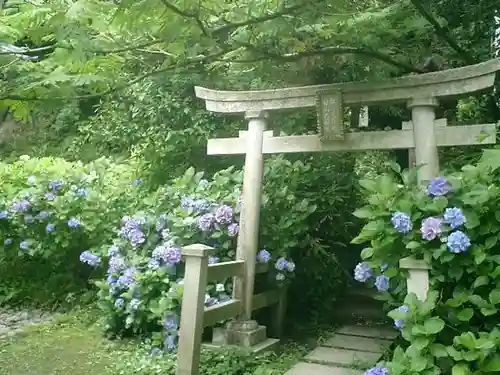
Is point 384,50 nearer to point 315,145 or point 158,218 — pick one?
point 315,145

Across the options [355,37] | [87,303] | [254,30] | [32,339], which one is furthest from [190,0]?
[87,303]

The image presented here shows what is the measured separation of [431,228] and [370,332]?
222cm

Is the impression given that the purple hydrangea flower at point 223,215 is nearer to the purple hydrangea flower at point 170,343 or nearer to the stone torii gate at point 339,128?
the stone torii gate at point 339,128

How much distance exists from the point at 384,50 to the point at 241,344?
2.29m

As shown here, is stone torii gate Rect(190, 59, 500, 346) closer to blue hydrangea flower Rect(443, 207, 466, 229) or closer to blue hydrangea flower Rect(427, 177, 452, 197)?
blue hydrangea flower Rect(427, 177, 452, 197)

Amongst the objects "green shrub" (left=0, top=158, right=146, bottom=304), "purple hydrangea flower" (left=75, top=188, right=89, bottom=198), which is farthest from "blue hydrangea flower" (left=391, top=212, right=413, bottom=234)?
"purple hydrangea flower" (left=75, top=188, right=89, bottom=198)

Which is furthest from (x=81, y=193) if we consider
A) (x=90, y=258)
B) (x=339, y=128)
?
(x=339, y=128)

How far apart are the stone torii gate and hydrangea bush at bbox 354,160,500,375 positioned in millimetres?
700

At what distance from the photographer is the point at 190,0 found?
2.38 meters

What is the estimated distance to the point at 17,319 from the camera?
204 inches

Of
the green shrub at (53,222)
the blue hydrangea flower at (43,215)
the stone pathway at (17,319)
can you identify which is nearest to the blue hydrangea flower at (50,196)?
the green shrub at (53,222)

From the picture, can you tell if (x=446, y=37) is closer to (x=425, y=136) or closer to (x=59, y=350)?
(x=425, y=136)

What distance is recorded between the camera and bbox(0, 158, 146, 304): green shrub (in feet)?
17.4

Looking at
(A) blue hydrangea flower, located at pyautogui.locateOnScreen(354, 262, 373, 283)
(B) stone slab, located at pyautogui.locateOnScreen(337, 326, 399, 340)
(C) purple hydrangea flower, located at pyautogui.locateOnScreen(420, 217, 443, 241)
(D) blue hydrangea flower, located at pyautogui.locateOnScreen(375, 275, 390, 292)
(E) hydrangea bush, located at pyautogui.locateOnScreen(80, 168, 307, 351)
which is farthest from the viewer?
(B) stone slab, located at pyautogui.locateOnScreen(337, 326, 399, 340)
